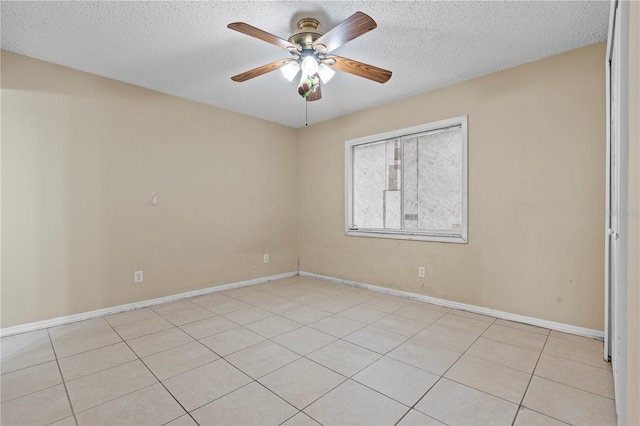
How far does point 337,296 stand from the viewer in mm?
3725

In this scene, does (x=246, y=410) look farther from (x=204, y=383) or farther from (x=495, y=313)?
(x=495, y=313)

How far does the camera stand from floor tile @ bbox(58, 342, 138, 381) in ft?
6.54

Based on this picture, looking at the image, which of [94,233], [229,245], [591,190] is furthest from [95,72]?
[591,190]

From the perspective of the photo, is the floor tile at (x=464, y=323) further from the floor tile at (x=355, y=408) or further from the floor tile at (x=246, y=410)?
the floor tile at (x=246, y=410)

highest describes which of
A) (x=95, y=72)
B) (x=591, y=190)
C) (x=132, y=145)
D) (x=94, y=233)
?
(x=95, y=72)

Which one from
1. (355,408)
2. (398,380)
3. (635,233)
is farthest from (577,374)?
(635,233)

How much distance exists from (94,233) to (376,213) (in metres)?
3.21

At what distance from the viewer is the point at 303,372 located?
1.98 metres

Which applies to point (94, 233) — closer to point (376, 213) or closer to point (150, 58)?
point (150, 58)

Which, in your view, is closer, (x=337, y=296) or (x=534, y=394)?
(x=534, y=394)

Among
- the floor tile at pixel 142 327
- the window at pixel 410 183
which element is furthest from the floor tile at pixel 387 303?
the floor tile at pixel 142 327

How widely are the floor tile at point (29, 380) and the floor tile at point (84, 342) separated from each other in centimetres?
18

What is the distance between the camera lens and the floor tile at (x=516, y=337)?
2.36 metres

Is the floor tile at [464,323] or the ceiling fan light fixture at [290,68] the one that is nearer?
the ceiling fan light fixture at [290,68]
